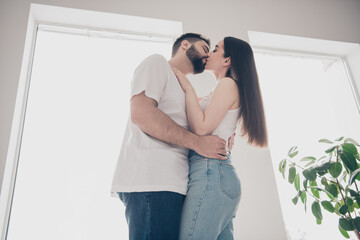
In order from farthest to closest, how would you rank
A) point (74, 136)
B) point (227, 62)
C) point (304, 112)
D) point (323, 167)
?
point (304, 112) → point (74, 136) → point (323, 167) → point (227, 62)

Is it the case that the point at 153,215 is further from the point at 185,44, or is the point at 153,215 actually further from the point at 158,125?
the point at 185,44

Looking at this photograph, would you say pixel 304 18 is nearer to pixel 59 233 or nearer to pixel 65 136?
pixel 65 136

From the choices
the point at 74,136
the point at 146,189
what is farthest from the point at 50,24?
the point at 146,189

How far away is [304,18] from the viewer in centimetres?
268

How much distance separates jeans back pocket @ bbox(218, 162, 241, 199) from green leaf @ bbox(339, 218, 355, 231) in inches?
43.5

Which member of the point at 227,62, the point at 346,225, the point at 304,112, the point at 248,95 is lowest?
the point at 346,225

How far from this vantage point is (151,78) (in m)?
1.03

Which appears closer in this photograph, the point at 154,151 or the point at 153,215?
the point at 153,215

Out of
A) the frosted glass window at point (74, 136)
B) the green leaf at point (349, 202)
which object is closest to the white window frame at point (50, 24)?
the frosted glass window at point (74, 136)

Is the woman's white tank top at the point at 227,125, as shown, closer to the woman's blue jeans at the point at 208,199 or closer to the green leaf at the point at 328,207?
the woman's blue jeans at the point at 208,199

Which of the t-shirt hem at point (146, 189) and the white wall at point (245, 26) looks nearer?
the t-shirt hem at point (146, 189)

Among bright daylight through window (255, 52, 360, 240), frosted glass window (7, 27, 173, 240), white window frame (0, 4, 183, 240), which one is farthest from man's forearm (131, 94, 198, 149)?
bright daylight through window (255, 52, 360, 240)

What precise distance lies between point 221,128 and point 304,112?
180cm

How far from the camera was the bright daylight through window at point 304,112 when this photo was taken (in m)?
2.21
